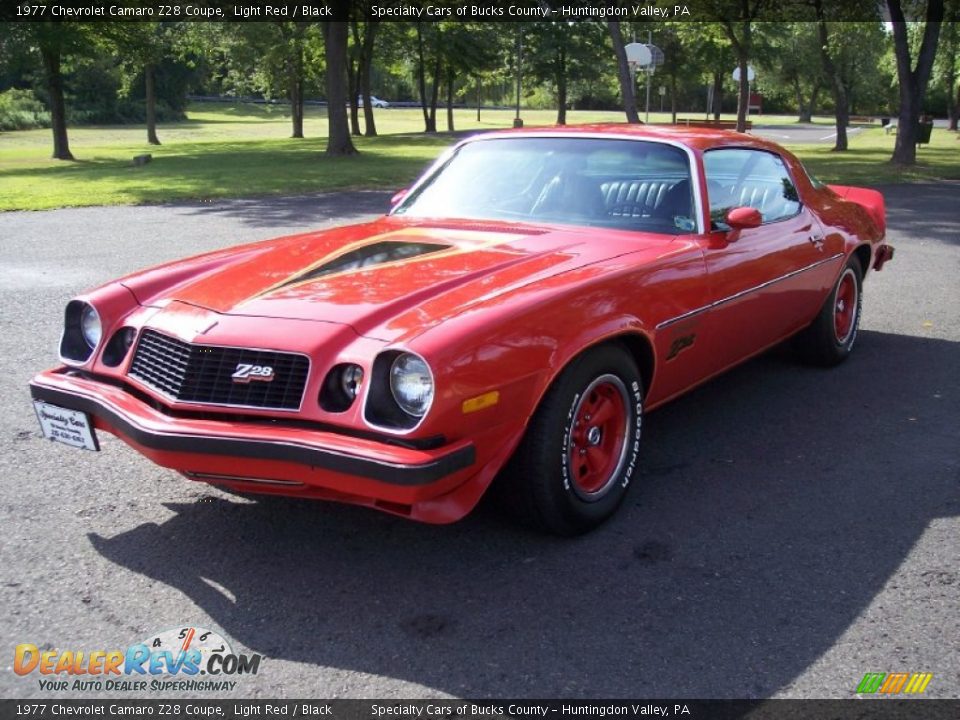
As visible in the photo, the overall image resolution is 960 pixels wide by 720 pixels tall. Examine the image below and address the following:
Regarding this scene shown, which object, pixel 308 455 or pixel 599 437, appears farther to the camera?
pixel 599 437

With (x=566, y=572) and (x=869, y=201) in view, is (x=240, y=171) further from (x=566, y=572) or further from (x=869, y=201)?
(x=566, y=572)

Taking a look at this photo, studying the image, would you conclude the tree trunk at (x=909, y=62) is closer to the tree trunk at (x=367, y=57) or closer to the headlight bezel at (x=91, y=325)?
the headlight bezel at (x=91, y=325)

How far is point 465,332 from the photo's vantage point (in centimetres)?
287

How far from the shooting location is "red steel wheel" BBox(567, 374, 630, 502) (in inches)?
132

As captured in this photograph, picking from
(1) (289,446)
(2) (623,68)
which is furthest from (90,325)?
(2) (623,68)

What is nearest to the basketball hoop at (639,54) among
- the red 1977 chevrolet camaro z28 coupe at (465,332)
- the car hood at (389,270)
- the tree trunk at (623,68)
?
the tree trunk at (623,68)

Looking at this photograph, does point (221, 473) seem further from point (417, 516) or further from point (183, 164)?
point (183, 164)

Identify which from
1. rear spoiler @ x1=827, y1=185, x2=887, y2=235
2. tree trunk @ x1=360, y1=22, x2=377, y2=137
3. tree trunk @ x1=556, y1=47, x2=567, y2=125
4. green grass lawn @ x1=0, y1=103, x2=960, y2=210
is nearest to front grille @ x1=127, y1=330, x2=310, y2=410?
rear spoiler @ x1=827, y1=185, x2=887, y2=235

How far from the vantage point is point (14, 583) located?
3.04 m

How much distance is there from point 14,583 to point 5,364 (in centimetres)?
289

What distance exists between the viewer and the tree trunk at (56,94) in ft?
87.5

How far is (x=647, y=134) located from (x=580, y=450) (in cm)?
183

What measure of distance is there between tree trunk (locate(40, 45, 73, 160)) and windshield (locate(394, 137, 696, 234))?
996 inches

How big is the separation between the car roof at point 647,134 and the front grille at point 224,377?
7.33ft
